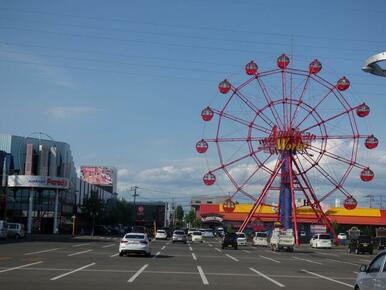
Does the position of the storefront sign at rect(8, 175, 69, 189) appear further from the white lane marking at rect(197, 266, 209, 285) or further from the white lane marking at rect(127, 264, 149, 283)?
the white lane marking at rect(197, 266, 209, 285)

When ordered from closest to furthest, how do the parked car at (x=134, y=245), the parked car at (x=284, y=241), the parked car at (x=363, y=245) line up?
the parked car at (x=134, y=245)
the parked car at (x=284, y=241)
the parked car at (x=363, y=245)

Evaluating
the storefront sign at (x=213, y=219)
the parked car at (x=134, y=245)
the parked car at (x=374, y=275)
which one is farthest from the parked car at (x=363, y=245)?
the storefront sign at (x=213, y=219)

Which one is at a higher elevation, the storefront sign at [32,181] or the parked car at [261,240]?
the storefront sign at [32,181]

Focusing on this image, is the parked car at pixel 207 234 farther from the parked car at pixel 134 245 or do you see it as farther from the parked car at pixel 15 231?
the parked car at pixel 134 245

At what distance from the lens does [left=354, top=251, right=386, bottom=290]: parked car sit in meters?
11.7

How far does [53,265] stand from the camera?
2641cm

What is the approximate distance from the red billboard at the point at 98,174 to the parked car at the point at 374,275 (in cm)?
16532

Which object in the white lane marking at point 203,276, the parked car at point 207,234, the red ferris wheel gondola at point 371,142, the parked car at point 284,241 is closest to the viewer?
the white lane marking at point 203,276

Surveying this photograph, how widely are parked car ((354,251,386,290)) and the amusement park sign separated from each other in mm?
55081

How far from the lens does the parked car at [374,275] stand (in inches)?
461

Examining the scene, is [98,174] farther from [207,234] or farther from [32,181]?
[32,181]

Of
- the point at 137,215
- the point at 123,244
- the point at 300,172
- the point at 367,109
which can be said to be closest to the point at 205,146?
the point at 300,172

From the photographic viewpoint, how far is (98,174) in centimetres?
17712

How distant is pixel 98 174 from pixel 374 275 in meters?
168
